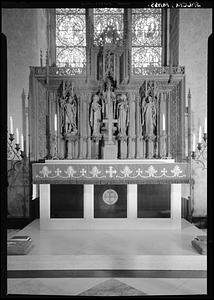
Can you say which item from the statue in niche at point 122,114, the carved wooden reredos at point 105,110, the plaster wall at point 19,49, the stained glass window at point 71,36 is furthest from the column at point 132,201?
the stained glass window at point 71,36

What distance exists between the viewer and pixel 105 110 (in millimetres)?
6336

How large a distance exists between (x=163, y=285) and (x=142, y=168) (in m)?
2.30

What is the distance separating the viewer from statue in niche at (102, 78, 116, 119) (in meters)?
6.27

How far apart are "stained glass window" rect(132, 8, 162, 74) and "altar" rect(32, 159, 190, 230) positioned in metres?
3.31

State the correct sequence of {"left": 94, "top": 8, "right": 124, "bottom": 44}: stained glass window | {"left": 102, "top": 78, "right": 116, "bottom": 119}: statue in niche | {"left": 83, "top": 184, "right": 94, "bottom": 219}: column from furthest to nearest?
{"left": 94, "top": 8, "right": 124, "bottom": 44}: stained glass window, {"left": 102, "top": 78, "right": 116, "bottom": 119}: statue in niche, {"left": 83, "top": 184, "right": 94, "bottom": 219}: column

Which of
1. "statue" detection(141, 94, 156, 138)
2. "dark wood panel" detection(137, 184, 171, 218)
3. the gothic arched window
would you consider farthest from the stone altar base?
the gothic arched window

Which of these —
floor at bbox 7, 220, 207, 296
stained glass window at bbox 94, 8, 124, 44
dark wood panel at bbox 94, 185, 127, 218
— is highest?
stained glass window at bbox 94, 8, 124, 44

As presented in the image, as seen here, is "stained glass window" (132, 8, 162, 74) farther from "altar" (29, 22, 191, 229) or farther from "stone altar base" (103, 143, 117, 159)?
"stone altar base" (103, 143, 117, 159)

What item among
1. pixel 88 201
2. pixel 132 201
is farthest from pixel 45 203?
pixel 132 201

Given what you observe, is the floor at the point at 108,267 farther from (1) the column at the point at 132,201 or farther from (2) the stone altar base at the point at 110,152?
(2) the stone altar base at the point at 110,152

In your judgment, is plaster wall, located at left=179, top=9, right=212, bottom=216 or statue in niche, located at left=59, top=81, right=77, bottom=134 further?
plaster wall, located at left=179, top=9, right=212, bottom=216

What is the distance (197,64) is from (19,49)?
4014 mm
